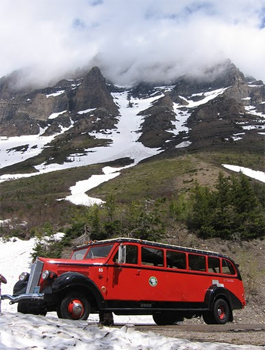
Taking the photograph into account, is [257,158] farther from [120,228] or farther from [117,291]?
[117,291]

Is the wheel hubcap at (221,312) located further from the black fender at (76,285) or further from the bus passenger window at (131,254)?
the black fender at (76,285)

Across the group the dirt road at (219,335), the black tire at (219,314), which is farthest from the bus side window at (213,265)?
the dirt road at (219,335)

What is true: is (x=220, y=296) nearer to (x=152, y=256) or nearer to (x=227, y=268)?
(x=227, y=268)

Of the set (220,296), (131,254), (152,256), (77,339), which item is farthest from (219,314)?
(77,339)

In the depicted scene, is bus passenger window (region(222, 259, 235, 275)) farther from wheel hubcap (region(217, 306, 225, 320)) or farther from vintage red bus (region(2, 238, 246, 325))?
wheel hubcap (region(217, 306, 225, 320))

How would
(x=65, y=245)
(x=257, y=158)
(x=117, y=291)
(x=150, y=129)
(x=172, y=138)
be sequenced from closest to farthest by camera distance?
(x=117, y=291)
(x=65, y=245)
(x=257, y=158)
(x=172, y=138)
(x=150, y=129)

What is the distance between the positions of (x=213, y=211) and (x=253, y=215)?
8.67 feet

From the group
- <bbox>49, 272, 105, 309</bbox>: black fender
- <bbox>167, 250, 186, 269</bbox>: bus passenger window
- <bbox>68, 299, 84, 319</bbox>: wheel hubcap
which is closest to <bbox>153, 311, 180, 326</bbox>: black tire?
<bbox>167, 250, 186, 269</bbox>: bus passenger window

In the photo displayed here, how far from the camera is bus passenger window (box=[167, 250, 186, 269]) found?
10.2 m

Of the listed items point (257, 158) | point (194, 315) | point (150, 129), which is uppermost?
point (150, 129)

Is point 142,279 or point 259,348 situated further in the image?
point 142,279

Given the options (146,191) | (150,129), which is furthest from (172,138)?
(146,191)

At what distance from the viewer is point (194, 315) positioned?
10758 mm

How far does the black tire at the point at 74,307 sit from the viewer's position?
292 inches
